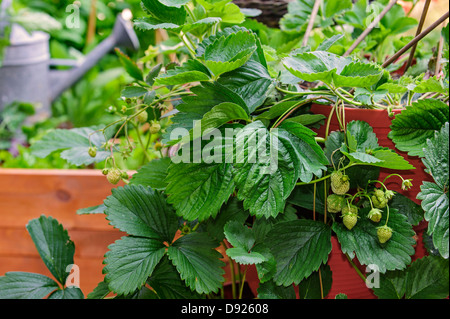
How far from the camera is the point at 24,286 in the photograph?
46cm

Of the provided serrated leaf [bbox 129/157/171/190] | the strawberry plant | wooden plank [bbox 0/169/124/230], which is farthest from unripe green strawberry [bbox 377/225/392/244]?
wooden plank [bbox 0/169/124/230]

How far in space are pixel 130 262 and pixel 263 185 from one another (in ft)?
0.47

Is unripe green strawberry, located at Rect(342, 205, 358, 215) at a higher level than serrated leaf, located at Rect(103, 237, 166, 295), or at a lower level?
higher

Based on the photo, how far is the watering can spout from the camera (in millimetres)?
1222

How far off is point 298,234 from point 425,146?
14 centimetres

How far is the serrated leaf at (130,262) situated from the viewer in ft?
1.27

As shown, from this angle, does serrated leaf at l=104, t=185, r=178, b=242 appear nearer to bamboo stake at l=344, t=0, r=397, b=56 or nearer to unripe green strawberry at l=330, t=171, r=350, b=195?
unripe green strawberry at l=330, t=171, r=350, b=195

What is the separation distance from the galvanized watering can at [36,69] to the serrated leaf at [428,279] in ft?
3.31

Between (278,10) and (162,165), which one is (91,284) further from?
(278,10)

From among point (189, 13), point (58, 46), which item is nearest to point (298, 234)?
point (189, 13)

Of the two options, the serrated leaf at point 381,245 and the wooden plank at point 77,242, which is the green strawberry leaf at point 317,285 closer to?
the serrated leaf at point 381,245

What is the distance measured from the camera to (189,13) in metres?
0.46

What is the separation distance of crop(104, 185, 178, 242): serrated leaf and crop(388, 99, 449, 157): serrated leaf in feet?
→ 0.74

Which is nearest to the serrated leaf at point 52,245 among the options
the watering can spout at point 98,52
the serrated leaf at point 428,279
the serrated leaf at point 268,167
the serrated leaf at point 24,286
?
the serrated leaf at point 24,286
